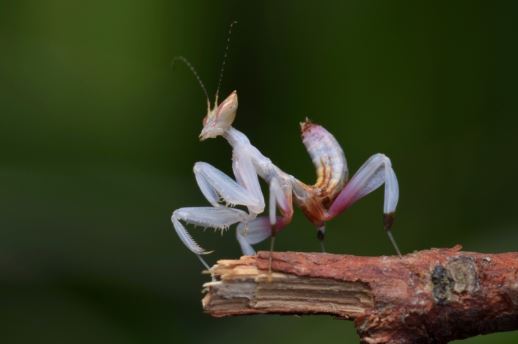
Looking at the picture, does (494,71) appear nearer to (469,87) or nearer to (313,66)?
(469,87)

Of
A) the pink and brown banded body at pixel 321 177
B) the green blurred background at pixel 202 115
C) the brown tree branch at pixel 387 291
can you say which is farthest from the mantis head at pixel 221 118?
the brown tree branch at pixel 387 291

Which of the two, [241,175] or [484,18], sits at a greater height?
[484,18]

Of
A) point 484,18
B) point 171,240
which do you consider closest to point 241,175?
point 171,240

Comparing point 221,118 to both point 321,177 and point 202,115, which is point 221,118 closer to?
point 321,177

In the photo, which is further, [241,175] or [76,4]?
[76,4]

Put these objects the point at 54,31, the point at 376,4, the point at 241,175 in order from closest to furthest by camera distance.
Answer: the point at 241,175
the point at 376,4
the point at 54,31

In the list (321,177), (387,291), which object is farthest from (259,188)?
(387,291)

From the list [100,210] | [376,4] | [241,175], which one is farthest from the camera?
[376,4]
